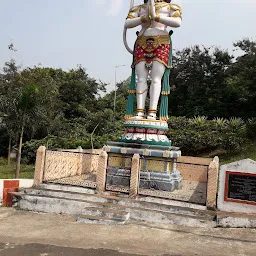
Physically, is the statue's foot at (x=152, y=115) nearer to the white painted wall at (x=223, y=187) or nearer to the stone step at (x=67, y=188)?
the stone step at (x=67, y=188)

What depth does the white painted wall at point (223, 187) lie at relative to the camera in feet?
25.0

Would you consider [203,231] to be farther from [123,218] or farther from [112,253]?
[112,253]

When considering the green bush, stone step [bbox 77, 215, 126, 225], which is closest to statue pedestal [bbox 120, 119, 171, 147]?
stone step [bbox 77, 215, 126, 225]

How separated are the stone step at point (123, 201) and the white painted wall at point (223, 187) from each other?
0.41m

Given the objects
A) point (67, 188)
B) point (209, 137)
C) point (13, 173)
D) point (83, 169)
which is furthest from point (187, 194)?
point (13, 173)

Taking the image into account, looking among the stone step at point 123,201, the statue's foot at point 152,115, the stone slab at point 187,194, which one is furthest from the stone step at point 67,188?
the statue's foot at point 152,115

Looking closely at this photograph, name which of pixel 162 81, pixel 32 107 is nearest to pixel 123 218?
pixel 162 81

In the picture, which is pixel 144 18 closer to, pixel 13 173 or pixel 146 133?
pixel 146 133

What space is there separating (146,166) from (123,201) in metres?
1.77

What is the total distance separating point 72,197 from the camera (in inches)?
344

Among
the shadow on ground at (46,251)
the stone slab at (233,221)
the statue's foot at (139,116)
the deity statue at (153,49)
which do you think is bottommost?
the shadow on ground at (46,251)

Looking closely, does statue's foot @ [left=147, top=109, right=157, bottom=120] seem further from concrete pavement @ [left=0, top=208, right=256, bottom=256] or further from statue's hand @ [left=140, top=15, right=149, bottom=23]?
concrete pavement @ [left=0, top=208, right=256, bottom=256]

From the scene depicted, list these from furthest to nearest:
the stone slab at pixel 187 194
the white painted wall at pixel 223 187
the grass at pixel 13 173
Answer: the grass at pixel 13 173, the stone slab at pixel 187 194, the white painted wall at pixel 223 187

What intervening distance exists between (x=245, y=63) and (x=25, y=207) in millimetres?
21966
